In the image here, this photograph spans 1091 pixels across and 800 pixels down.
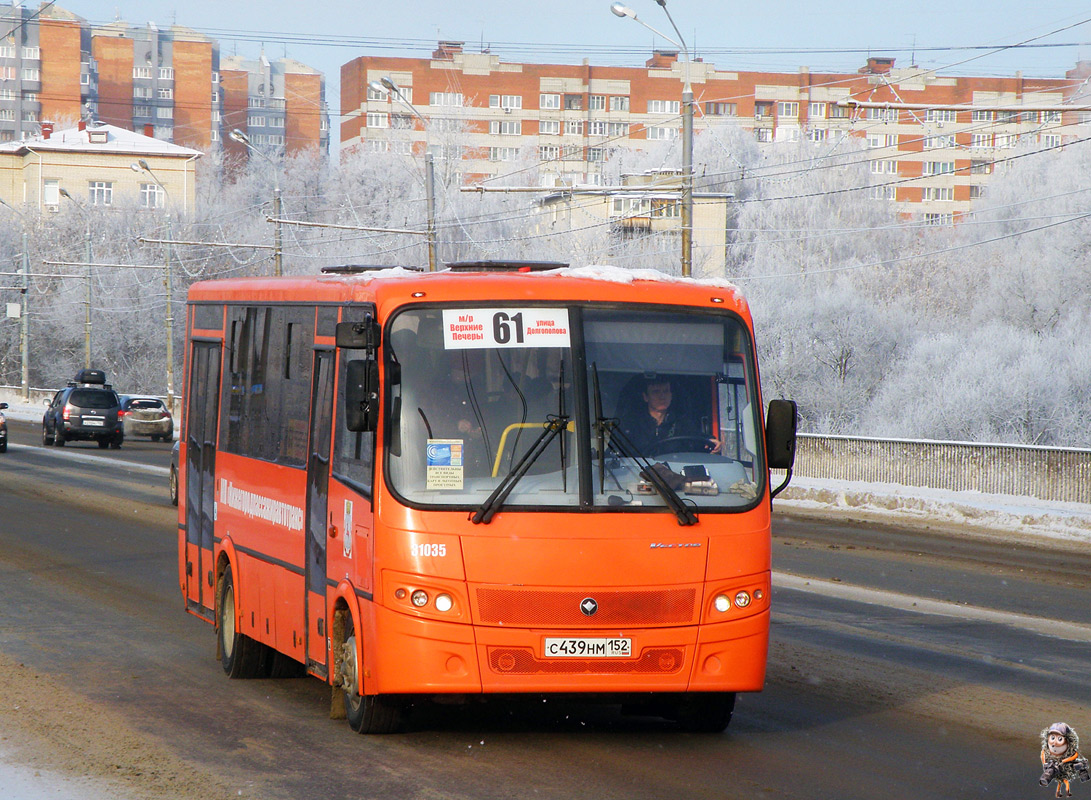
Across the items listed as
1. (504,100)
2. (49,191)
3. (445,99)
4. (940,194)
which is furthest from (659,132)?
(49,191)

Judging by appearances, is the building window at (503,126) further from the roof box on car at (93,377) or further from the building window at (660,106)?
the roof box on car at (93,377)

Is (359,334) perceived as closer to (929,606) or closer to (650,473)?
(650,473)

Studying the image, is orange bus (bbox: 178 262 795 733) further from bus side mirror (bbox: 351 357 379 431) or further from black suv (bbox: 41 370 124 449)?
black suv (bbox: 41 370 124 449)

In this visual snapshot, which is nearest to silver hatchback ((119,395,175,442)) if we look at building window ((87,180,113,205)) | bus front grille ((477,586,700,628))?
bus front grille ((477,586,700,628))

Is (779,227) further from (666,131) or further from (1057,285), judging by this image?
(666,131)

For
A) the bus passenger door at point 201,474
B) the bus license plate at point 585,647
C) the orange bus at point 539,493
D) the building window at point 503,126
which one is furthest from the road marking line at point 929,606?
the building window at point 503,126

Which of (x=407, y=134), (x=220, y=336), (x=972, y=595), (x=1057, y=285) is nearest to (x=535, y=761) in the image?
(x=220, y=336)

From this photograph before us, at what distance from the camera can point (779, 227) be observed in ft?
262

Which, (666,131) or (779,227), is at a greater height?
(666,131)

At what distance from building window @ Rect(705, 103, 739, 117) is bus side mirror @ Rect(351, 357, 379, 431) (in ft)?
446

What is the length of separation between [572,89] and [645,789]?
134092 mm

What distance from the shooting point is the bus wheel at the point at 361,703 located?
7.71 meters

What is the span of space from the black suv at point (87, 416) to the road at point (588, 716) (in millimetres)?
26595

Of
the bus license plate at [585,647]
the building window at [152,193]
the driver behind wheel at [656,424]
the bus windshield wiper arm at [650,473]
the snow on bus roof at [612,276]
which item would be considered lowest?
the bus license plate at [585,647]
